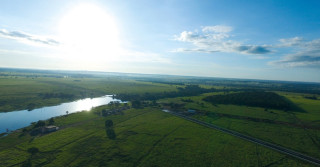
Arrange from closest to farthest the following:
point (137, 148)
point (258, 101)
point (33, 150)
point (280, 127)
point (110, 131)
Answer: point (33, 150) < point (137, 148) < point (110, 131) < point (280, 127) < point (258, 101)

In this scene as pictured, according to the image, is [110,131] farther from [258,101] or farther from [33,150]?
[258,101]

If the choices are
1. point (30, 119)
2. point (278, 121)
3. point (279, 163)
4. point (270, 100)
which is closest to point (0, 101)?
point (30, 119)

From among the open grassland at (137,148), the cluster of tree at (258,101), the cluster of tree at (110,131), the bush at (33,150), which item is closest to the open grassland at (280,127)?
the open grassland at (137,148)

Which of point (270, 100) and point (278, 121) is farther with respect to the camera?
point (270, 100)

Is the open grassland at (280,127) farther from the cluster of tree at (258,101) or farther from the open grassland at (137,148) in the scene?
the cluster of tree at (258,101)

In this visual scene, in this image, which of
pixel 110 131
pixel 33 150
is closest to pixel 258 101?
pixel 110 131

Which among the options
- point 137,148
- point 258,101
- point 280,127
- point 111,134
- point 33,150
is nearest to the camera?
point 33,150

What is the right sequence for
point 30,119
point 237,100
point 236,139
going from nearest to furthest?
1. point 236,139
2. point 30,119
3. point 237,100

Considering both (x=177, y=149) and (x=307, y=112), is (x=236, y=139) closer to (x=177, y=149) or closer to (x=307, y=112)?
(x=177, y=149)

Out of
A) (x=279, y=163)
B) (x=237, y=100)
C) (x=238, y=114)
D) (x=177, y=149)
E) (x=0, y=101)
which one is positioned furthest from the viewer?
(x=237, y=100)
